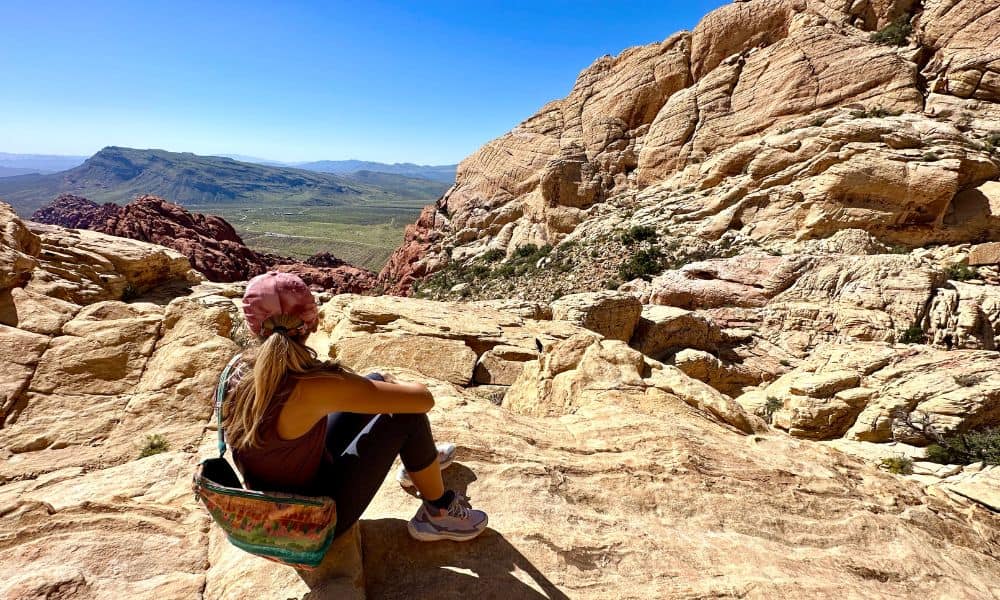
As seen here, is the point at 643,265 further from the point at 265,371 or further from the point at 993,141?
the point at 265,371

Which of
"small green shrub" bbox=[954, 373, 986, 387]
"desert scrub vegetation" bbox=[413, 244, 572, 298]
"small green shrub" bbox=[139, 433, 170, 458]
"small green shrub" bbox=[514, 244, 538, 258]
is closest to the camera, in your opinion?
"small green shrub" bbox=[139, 433, 170, 458]

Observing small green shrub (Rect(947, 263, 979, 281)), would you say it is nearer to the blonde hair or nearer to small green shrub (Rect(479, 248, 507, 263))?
the blonde hair

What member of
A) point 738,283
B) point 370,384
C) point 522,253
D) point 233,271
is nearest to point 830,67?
point 738,283

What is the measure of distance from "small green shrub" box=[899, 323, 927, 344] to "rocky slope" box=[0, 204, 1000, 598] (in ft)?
29.1

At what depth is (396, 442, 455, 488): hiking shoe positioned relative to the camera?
352 cm

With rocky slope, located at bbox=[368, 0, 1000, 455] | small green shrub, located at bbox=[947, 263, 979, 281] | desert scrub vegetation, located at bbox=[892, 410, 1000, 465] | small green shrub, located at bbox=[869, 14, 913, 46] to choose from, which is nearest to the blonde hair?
desert scrub vegetation, located at bbox=[892, 410, 1000, 465]

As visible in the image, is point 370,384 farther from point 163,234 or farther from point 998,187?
→ point 163,234

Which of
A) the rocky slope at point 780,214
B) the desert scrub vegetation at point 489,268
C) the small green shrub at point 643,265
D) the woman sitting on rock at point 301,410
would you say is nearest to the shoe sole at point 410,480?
the woman sitting on rock at point 301,410

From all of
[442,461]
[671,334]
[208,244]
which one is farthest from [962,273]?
[208,244]

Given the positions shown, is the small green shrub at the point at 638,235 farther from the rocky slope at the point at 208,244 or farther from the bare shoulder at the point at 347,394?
the rocky slope at the point at 208,244

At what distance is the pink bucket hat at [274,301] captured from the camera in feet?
6.95

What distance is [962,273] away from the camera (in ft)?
56.5

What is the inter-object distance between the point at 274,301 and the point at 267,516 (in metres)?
1.05

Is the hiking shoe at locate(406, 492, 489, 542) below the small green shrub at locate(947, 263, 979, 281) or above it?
below
